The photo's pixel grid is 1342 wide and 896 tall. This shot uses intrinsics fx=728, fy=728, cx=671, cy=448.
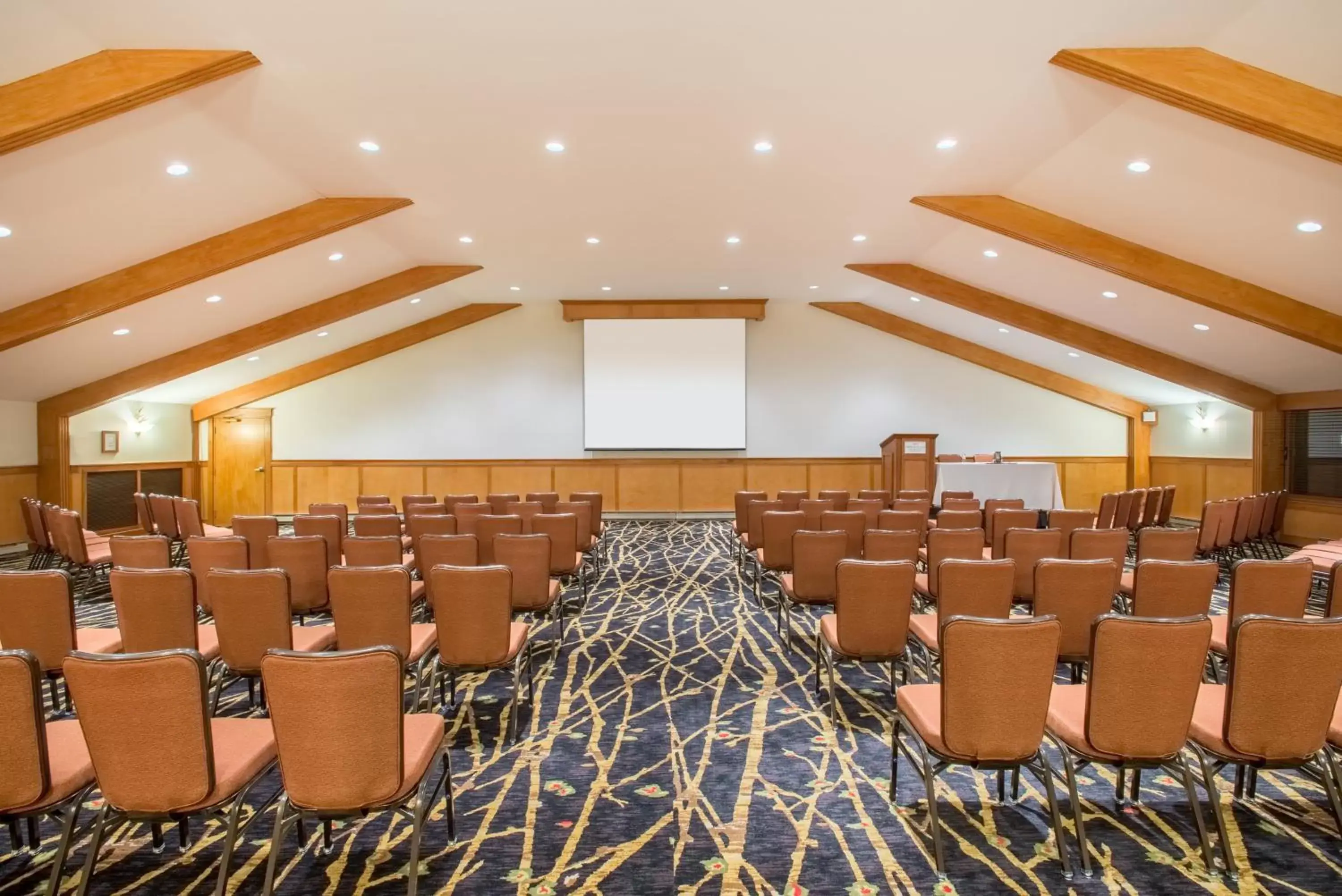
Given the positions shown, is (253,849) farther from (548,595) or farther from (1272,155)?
(1272,155)

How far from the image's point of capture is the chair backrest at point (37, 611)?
3.87 metres

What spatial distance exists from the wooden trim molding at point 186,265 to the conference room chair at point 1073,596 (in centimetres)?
750

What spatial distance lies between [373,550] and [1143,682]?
5.03 metres

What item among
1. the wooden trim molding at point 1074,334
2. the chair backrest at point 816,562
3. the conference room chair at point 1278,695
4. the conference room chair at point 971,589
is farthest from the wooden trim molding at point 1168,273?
the conference room chair at point 1278,695

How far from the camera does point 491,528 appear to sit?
694 cm

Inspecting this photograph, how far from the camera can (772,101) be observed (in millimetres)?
5801

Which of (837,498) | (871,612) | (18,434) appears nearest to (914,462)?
(837,498)

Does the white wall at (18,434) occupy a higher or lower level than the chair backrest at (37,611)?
higher

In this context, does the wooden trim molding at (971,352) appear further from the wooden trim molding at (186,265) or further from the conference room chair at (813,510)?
the wooden trim molding at (186,265)

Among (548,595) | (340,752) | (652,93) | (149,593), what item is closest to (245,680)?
(149,593)

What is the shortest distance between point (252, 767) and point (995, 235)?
364 inches

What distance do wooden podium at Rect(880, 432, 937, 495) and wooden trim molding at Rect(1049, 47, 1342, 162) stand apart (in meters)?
8.61

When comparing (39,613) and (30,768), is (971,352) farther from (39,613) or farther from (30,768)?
(30,768)

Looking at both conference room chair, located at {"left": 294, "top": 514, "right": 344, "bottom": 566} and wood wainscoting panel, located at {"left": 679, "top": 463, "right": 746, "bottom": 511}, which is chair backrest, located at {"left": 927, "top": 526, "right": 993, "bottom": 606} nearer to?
conference room chair, located at {"left": 294, "top": 514, "right": 344, "bottom": 566}
